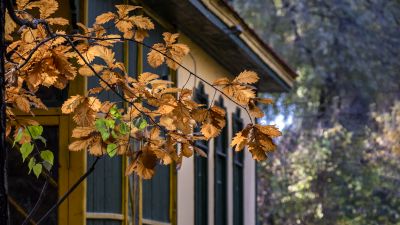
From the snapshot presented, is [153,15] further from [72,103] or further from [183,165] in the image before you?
[72,103]

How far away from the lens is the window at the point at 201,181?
16.7m

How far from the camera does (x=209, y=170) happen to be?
1755cm

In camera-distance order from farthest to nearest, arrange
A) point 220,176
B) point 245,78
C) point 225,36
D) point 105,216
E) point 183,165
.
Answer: point 220,176
point 225,36
point 183,165
point 105,216
point 245,78

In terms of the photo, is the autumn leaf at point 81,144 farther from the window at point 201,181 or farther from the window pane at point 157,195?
the window at point 201,181

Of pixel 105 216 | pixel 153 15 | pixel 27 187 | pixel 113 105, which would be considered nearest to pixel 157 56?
pixel 113 105

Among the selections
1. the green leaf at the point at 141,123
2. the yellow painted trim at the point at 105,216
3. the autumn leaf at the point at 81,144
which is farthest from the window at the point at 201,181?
the autumn leaf at the point at 81,144

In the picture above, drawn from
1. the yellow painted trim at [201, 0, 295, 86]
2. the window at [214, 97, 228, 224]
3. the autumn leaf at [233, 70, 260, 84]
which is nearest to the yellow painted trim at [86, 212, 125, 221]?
the yellow painted trim at [201, 0, 295, 86]

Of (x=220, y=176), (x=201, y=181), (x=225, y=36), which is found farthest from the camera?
(x=220, y=176)

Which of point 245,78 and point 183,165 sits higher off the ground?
point 183,165

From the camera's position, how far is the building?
1120 centimetres

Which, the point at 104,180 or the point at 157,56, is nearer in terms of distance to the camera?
the point at 157,56

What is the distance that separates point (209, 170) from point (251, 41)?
173cm

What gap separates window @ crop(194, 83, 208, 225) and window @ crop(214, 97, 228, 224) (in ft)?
2.14

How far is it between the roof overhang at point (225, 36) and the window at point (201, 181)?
0.66 metres
